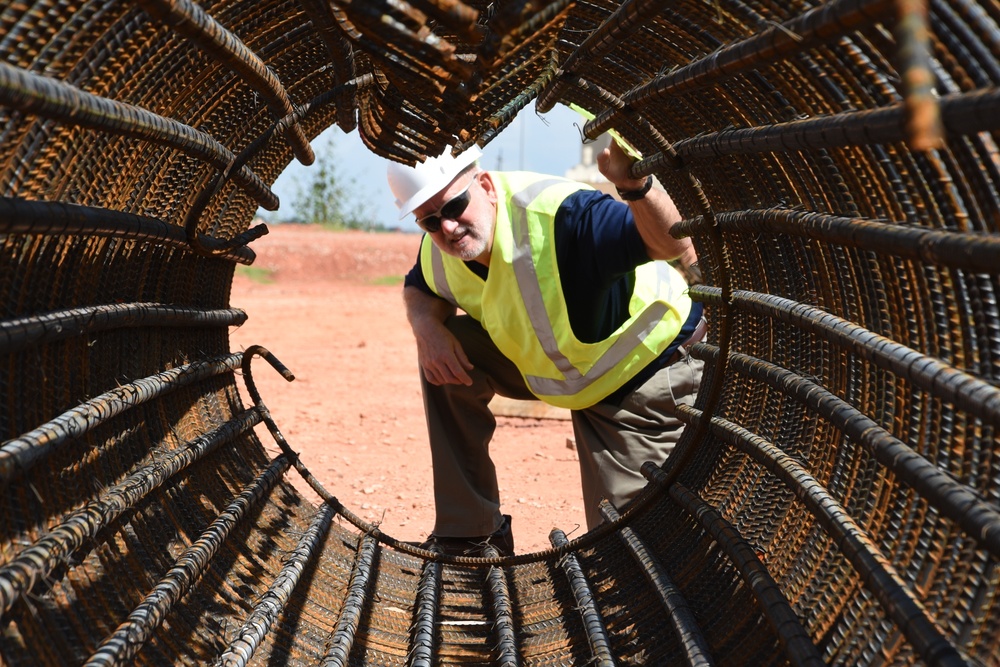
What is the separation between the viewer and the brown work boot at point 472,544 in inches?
154

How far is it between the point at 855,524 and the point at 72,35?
1.88m

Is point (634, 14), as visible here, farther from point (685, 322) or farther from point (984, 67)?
point (685, 322)

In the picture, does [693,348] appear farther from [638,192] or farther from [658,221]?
[638,192]

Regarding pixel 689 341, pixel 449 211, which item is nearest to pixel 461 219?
pixel 449 211

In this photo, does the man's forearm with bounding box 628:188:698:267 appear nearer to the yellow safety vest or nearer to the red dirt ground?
the yellow safety vest

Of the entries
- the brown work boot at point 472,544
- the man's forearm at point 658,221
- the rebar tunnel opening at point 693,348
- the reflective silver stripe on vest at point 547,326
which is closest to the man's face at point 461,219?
the reflective silver stripe on vest at point 547,326

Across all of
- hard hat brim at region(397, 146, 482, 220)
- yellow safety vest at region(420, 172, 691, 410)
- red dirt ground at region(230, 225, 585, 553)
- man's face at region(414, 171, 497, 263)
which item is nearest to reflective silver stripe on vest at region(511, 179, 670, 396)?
yellow safety vest at region(420, 172, 691, 410)

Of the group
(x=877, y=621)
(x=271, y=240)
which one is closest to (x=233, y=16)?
(x=877, y=621)

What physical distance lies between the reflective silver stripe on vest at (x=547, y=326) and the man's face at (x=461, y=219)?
128 millimetres

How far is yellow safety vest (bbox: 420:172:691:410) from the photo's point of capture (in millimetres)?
3662

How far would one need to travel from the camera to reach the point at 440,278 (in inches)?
163

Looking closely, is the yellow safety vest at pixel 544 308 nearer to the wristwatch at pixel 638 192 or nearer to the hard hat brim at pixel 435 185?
the hard hat brim at pixel 435 185

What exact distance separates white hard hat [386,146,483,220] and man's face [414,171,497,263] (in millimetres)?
41

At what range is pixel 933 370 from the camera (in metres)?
1.63
